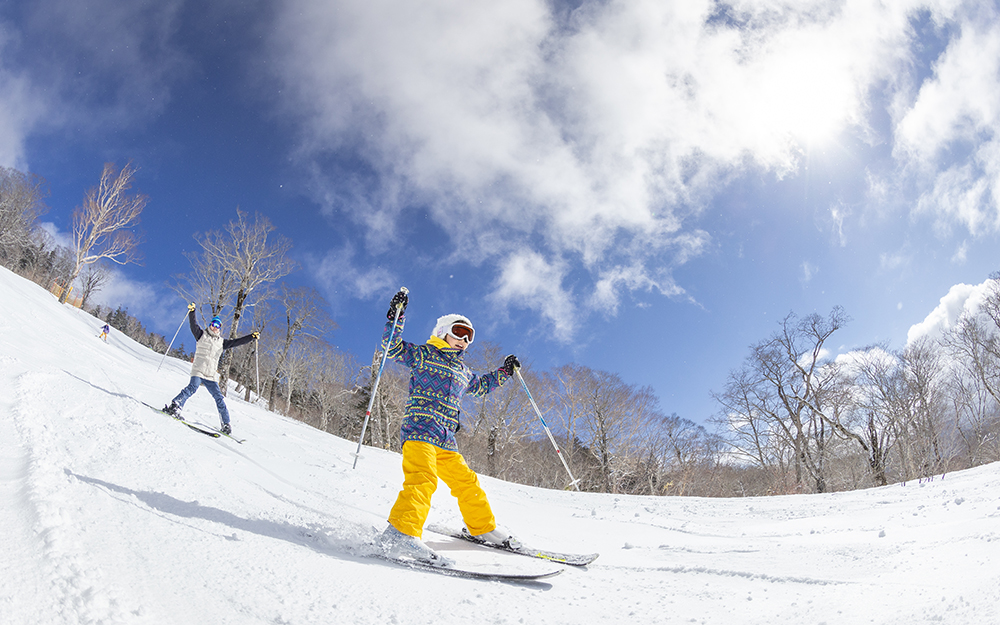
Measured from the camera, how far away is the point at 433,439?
328cm

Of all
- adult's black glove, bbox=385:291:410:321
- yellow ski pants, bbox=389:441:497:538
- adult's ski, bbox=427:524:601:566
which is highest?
adult's black glove, bbox=385:291:410:321

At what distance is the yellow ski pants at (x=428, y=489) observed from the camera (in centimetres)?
287

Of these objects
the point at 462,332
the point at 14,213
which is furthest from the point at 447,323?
the point at 14,213

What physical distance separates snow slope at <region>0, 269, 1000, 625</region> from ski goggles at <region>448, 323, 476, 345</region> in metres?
1.58

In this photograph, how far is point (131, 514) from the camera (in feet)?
7.30

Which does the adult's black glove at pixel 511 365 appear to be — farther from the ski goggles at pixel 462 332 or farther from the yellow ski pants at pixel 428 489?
the yellow ski pants at pixel 428 489

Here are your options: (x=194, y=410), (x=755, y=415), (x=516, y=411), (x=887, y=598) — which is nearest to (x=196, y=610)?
(x=887, y=598)

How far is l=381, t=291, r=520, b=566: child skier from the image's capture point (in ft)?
9.29

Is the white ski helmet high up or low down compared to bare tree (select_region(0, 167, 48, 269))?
down

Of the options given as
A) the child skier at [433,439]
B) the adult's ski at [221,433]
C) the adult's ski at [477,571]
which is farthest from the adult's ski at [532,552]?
the adult's ski at [221,433]

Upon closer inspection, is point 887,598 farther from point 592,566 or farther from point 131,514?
point 131,514

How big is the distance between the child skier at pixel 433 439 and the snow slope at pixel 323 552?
0.75ft

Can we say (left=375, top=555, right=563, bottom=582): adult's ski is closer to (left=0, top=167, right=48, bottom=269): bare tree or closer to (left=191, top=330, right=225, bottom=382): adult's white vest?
(left=191, top=330, right=225, bottom=382): adult's white vest

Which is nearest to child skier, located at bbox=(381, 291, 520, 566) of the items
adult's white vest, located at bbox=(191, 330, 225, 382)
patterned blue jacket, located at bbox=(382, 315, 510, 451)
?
patterned blue jacket, located at bbox=(382, 315, 510, 451)
